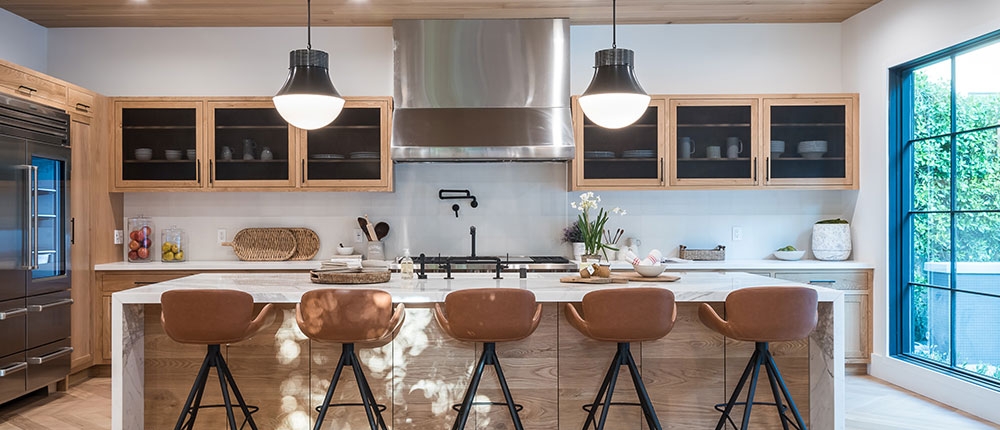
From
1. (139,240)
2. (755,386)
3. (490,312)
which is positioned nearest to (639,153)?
(755,386)

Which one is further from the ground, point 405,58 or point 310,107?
point 405,58

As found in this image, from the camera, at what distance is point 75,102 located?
4570 mm

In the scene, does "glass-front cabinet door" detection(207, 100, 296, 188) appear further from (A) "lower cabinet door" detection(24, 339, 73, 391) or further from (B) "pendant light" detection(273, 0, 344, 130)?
(B) "pendant light" detection(273, 0, 344, 130)

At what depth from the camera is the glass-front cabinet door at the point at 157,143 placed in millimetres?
5012

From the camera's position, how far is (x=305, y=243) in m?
5.33

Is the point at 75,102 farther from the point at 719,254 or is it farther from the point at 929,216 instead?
the point at 929,216

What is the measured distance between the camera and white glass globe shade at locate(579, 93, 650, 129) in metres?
2.98

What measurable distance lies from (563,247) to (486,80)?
1.39 meters

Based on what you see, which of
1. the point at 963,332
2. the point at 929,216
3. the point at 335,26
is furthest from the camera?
the point at 335,26

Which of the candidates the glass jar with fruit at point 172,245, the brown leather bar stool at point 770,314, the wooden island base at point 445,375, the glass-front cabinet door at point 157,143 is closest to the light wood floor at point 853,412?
the wooden island base at point 445,375

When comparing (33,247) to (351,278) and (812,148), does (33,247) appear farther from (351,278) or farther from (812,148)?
(812,148)

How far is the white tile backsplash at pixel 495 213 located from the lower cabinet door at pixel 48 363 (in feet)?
3.91

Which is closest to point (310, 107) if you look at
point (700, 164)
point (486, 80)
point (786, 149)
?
point (486, 80)

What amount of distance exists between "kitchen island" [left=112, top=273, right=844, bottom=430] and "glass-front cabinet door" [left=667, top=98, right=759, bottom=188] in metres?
1.96
